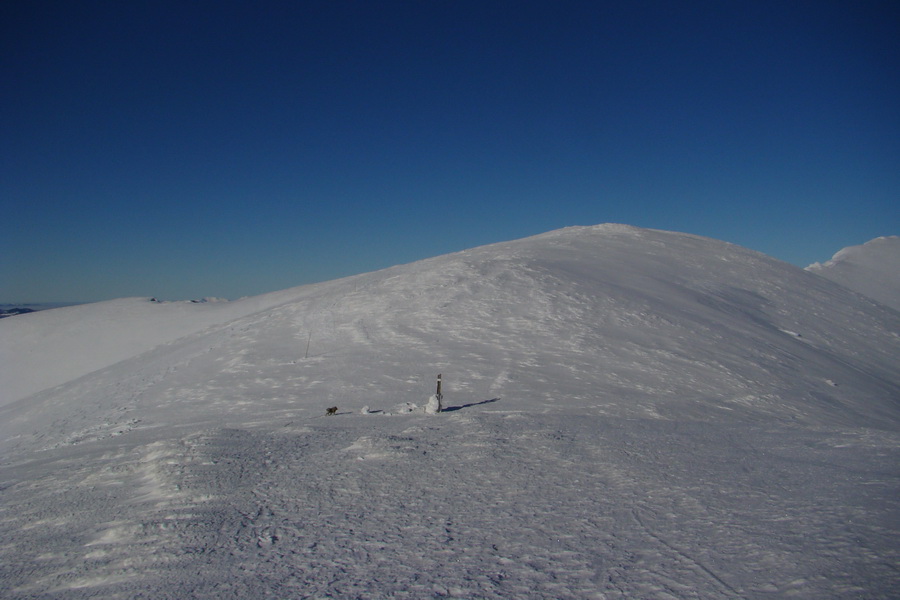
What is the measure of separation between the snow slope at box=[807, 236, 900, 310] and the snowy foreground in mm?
63945

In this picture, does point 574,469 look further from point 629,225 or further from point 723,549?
point 629,225

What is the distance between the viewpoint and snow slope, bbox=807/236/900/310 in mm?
69500

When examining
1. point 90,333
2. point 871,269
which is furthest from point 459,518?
point 871,269

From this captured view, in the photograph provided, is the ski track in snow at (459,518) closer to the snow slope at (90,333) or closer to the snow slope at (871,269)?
the snow slope at (90,333)

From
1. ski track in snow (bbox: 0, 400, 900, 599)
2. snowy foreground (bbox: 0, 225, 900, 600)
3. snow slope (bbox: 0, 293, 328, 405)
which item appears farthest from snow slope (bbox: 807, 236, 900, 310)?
ski track in snow (bbox: 0, 400, 900, 599)

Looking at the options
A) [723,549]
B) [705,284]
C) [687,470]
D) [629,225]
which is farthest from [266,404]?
[629,225]

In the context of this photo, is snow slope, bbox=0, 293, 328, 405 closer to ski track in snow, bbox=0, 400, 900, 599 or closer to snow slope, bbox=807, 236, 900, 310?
ski track in snow, bbox=0, 400, 900, 599

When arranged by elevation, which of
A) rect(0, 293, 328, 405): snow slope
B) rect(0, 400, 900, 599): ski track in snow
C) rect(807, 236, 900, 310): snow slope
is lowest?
rect(0, 400, 900, 599): ski track in snow

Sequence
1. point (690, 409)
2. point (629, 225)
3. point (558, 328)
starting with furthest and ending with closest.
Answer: point (629, 225)
point (558, 328)
point (690, 409)

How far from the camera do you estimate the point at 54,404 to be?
17.3 metres

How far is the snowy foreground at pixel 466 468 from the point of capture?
14.4 ft

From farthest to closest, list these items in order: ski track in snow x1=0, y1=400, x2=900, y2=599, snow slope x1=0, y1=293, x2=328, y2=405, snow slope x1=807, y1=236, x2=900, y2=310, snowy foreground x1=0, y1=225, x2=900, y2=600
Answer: snow slope x1=807, y1=236, x2=900, y2=310
snow slope x1=0, y1=293, x2=328, y2=405
snowy foreground x1=0, y1=225, x2=900, y2=600
ski track in snow x1=0, y1=400, x2=900, y2=599

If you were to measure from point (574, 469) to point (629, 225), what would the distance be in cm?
4269

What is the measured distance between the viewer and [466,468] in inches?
269
